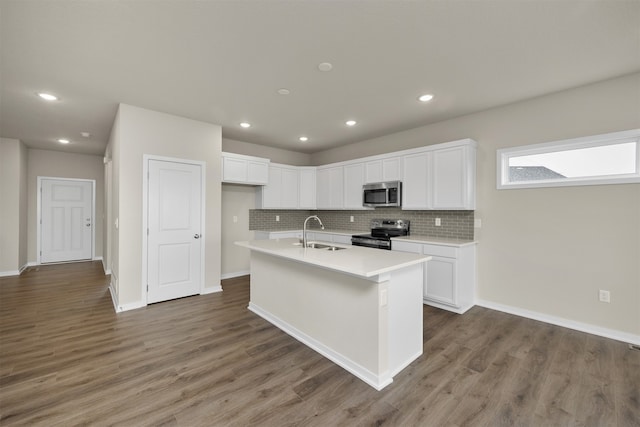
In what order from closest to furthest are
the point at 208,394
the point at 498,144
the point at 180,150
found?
1. the point at 208,394
2. the point at 498,144
3. the point at 180,150

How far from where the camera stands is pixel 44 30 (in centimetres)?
211

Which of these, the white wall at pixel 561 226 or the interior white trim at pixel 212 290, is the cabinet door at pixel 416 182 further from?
the interior white trim at pixel 212 290

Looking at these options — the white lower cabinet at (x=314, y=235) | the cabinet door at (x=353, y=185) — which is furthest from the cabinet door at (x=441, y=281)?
the cabinet door at (x=353, y=185)

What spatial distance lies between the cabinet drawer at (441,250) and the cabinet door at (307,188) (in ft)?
9.30

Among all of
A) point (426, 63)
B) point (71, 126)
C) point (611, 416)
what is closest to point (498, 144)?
point (426, 63)

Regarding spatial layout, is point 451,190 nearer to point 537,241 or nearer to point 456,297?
point 537,241

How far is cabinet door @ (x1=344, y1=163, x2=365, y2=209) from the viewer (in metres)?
5.13

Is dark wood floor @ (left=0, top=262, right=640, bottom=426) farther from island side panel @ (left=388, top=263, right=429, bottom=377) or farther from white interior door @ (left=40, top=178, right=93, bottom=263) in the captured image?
white interior door @ (left=40, top=178, right=93, bottom=263)

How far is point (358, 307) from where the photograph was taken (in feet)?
7.43

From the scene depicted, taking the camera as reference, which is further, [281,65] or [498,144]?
[498,144]

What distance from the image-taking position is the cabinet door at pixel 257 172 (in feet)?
16.8

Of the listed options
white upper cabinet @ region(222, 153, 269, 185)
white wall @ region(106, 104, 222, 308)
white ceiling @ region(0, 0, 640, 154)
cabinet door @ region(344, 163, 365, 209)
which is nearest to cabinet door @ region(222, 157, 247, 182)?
white upper cabinet @ region(222, 153, 269, 185)

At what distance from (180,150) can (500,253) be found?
184 inches

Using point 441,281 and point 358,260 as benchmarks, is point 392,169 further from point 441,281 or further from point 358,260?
point 358,260
